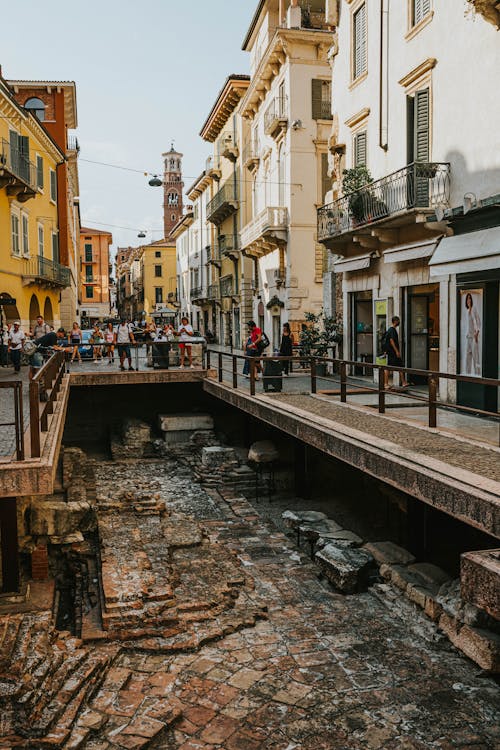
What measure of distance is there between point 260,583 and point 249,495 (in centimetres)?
557

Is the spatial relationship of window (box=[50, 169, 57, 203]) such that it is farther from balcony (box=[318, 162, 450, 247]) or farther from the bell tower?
the bell tower

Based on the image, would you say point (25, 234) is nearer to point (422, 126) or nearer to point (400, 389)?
point (422, 126)

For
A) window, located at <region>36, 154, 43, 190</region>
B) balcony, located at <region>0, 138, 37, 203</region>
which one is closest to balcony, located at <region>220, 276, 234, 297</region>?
window, located at <region>36, 154, 43, 190</region>

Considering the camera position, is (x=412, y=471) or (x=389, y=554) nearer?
(x=412, y=471)

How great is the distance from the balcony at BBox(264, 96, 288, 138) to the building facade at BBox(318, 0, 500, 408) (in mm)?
5950

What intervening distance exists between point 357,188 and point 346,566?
10605 mm

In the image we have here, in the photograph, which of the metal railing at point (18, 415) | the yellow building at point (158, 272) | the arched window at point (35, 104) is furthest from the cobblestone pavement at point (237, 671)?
the yellow building at point (158, 272)

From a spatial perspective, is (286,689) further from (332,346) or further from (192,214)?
(192,214)

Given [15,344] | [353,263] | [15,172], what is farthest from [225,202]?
[353,263]

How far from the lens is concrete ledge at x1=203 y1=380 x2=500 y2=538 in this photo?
7.06m

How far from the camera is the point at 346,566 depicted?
9906 millimetres

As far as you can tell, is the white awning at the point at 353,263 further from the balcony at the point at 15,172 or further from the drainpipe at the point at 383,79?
the balcony at the point at 15,172

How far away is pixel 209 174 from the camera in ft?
144

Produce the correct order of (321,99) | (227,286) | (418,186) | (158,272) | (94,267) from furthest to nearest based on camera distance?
(158,272)
(94,267)
(227,286)
(321,99)
(418,186)
